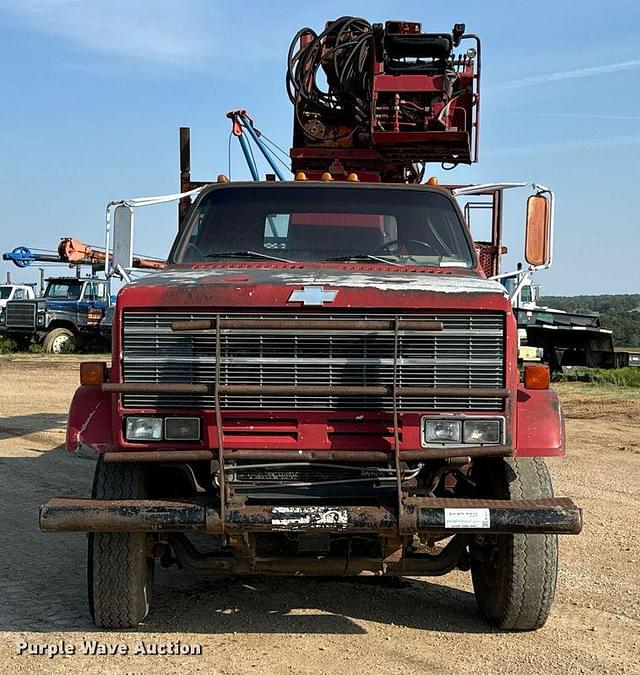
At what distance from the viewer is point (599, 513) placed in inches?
314

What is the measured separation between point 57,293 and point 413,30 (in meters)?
20.3

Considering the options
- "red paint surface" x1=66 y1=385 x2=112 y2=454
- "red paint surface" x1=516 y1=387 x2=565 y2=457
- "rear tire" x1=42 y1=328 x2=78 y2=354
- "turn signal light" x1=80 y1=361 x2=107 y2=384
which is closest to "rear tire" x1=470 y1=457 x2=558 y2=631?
"red paint surface" x1=516 y1=387 x2=565 y2=457

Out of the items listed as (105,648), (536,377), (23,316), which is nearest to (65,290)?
(23,316)

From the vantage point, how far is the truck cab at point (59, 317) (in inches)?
1092

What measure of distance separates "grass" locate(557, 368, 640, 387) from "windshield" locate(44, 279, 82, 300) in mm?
14887

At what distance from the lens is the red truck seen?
14.4ft

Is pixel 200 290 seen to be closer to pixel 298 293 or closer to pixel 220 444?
pixel 298 293

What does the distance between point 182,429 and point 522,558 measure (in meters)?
1.79

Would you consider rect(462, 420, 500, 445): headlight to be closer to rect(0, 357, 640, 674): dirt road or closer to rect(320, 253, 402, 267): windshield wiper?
rect(0, 357, 640, 674): dirt road

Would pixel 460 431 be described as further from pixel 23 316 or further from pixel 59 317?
pixel 23 316

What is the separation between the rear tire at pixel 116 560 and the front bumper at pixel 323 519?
0.36m

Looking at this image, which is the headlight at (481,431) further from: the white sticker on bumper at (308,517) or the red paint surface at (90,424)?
the red paint surface at (90,424)

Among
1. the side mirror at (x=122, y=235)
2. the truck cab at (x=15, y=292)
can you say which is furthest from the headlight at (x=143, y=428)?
the truck cab at (x=15, y=292)

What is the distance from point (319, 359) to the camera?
458 centimetres
